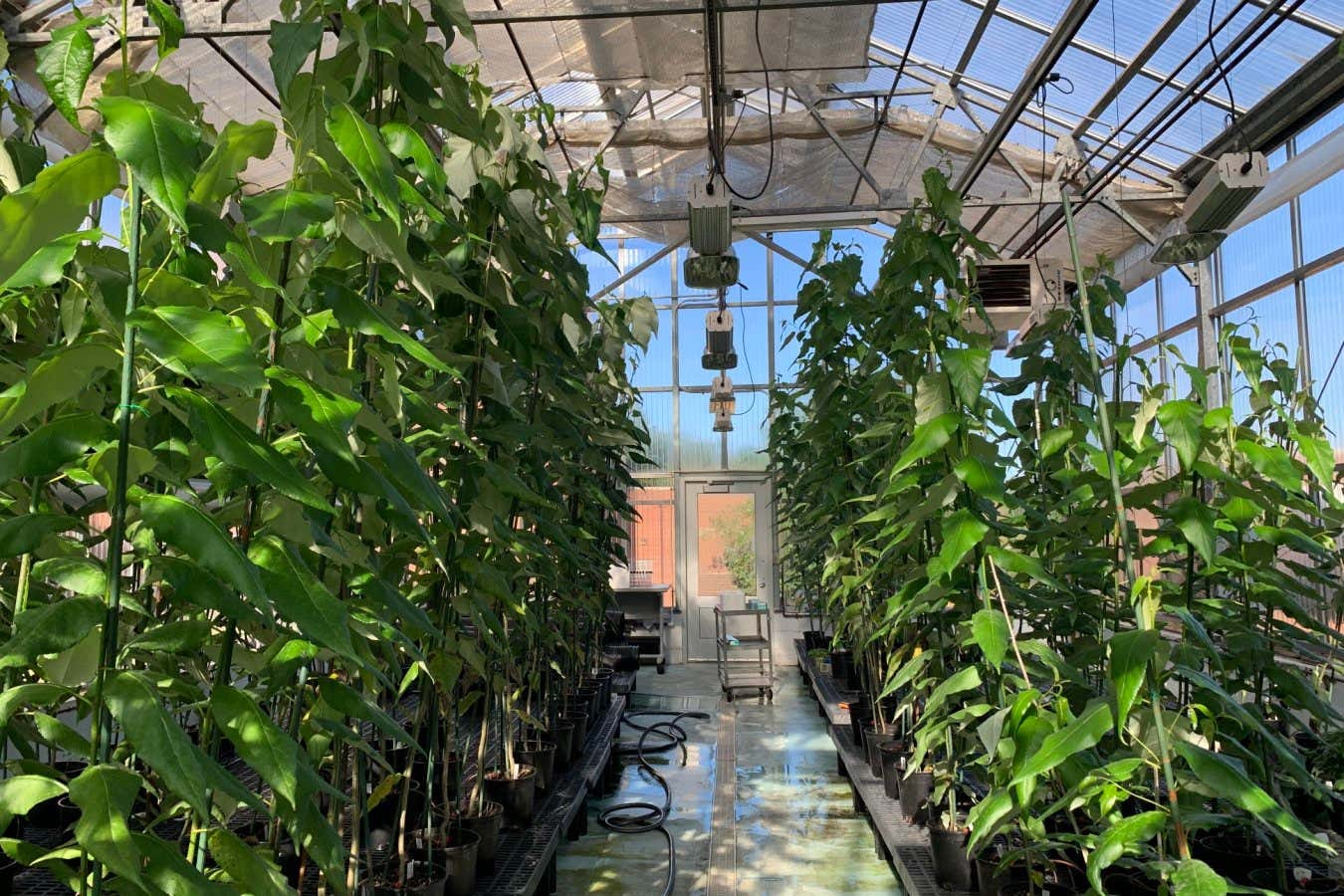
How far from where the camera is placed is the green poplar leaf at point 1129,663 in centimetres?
109

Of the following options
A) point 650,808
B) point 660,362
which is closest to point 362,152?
point 650,808

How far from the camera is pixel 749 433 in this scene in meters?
10.3

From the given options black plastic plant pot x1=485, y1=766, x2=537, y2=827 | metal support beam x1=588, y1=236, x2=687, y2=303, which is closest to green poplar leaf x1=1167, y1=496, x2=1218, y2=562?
black plastic plant pot x1=485, y1=766, x2=537, y2=827

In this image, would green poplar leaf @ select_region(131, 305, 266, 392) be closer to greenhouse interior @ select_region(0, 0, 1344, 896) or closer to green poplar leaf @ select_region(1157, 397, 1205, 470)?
greenhouse interior @ select_region(0, 0, 1344, 896)

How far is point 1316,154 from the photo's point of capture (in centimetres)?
513

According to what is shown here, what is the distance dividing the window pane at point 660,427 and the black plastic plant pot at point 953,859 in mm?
7927

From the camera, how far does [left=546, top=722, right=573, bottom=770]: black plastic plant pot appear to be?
12.0ft

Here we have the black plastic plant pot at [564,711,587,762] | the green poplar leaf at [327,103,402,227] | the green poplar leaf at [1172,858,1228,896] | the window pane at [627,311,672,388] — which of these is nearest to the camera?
the green poplar leaf at [327,103,402,227]

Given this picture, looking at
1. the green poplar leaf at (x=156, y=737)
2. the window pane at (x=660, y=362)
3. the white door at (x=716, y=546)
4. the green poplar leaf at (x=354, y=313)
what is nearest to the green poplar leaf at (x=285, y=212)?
the green poplar leaf at (x=354, y=313)

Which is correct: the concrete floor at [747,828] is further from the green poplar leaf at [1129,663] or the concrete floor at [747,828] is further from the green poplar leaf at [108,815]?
the green poplar leaf at [108,815]

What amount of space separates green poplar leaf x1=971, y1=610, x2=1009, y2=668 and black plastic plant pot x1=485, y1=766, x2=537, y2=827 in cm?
178

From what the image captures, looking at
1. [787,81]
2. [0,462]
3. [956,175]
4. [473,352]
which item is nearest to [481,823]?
[473,352]

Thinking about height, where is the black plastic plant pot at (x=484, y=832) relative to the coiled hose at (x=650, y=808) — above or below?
above

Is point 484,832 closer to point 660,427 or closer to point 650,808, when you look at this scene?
point 650,808
